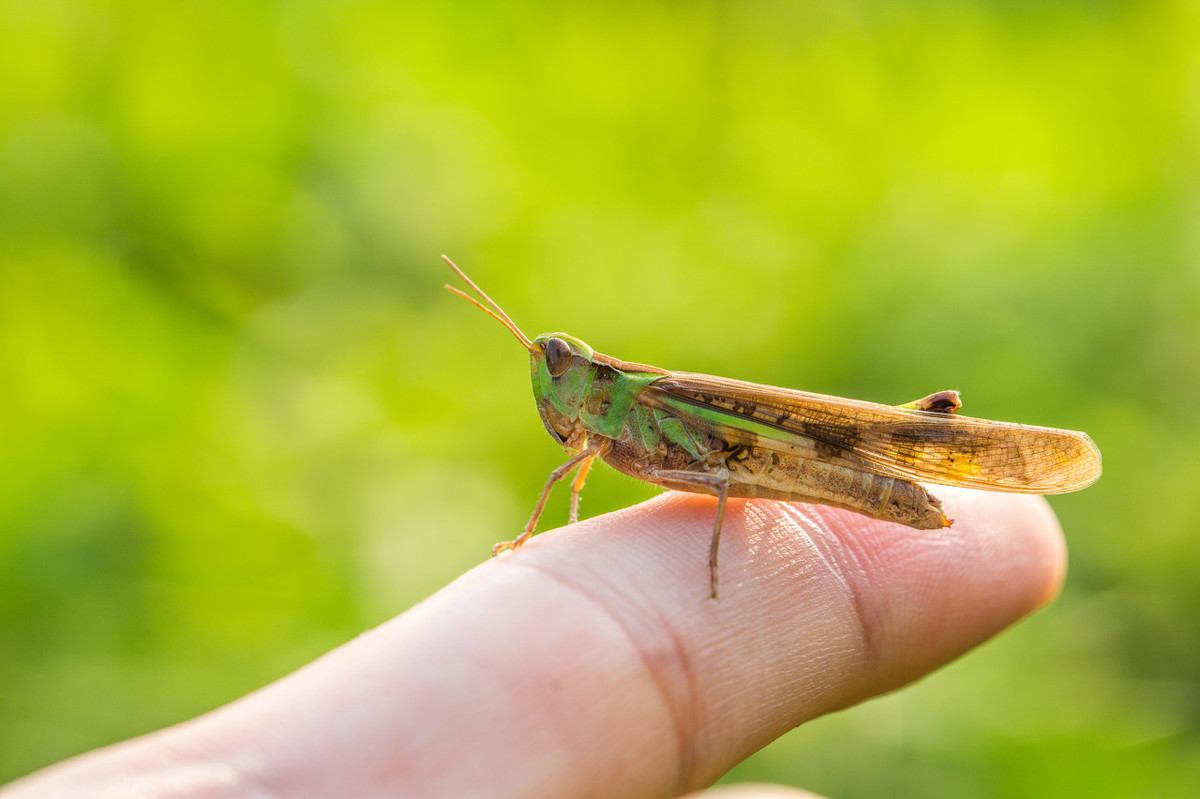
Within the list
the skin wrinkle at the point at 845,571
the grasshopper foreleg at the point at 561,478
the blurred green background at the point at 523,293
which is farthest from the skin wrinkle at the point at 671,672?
the blurred green background at the point at 523,293

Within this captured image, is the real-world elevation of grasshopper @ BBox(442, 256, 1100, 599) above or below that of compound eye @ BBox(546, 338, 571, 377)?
below

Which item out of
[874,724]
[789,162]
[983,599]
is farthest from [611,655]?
[789,162]

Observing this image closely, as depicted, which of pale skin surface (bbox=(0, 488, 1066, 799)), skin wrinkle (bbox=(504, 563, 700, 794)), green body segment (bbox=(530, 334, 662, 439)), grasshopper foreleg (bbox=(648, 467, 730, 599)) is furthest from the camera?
green body segment (bbox=(530, 334, 662, 439))

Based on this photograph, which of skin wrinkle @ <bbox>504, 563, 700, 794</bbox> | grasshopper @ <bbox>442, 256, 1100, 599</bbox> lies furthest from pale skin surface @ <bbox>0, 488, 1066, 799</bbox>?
grasshopper @ <bbox>442, 256, 1100, 599</bbox>

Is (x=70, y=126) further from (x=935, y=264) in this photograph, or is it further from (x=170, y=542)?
(x=935, y=264)

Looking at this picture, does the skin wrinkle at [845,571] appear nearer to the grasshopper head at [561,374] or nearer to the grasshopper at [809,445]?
the grasshopper at [809,445]

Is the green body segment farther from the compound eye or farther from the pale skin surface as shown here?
the pale skin surface
